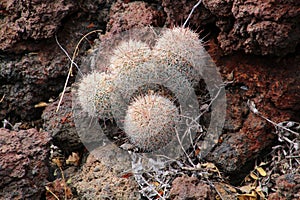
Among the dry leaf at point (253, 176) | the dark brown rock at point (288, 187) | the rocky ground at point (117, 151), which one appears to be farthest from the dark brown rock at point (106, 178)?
the dark brown rock at point (288, 187)

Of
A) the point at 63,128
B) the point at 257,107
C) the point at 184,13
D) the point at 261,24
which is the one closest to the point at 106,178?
the point at 63,128

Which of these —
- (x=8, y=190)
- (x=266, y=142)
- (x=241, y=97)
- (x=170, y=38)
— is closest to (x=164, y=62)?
(x=170, y=38)

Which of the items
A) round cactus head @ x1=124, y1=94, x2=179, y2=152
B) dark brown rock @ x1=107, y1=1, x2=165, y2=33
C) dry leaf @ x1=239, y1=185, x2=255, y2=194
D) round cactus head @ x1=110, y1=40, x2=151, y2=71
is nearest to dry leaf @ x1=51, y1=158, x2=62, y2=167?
round cactus head @ x1=124, y1=94, x2=179, y2=152

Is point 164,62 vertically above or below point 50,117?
above

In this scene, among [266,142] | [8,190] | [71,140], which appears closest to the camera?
[8,190]

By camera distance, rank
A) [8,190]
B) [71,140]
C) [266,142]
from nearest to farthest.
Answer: [8,190]
[266,142]
[71,140]

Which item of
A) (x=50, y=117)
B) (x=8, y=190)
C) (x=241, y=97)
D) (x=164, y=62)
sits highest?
(x=164, y=62)

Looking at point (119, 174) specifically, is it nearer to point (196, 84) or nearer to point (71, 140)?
point (71, 140)
